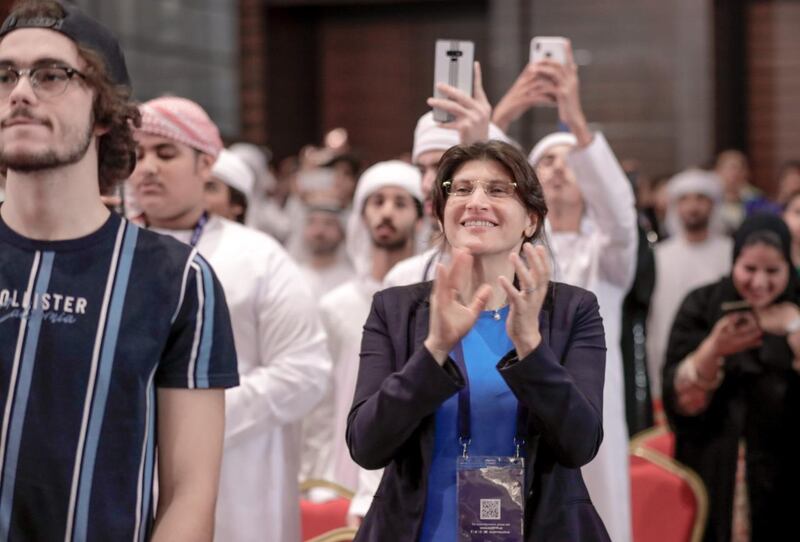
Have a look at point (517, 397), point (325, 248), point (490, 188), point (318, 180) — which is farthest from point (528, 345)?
point (318, 180)

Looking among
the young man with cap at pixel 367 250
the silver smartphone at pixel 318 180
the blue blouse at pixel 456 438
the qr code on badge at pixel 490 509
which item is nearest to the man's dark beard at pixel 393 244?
the young man with cap at pixel 367 250

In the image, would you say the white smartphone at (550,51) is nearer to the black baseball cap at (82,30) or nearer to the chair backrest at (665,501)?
the chair backrest at (665,501)

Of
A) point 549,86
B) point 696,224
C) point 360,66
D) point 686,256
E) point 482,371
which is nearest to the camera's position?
point 482,371

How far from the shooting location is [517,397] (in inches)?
104

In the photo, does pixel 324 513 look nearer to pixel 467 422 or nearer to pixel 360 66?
pixel 467 422

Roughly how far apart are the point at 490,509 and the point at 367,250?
10.1 ft

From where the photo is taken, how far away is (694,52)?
1300 centimetres

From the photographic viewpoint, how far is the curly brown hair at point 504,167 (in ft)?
9.58

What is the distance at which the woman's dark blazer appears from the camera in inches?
102

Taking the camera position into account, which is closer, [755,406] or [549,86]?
[549,86]

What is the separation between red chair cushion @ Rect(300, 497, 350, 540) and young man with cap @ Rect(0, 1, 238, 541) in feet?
5.74

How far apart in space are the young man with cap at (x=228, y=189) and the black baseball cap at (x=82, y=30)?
250 cm

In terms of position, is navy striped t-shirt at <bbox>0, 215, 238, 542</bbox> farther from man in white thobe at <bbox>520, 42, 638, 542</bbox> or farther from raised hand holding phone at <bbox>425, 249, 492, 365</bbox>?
man in white thobe at <bbox>520, 42, 638, 542</bbox>

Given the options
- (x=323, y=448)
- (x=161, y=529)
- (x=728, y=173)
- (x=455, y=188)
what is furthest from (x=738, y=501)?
(x=728, y=173)
